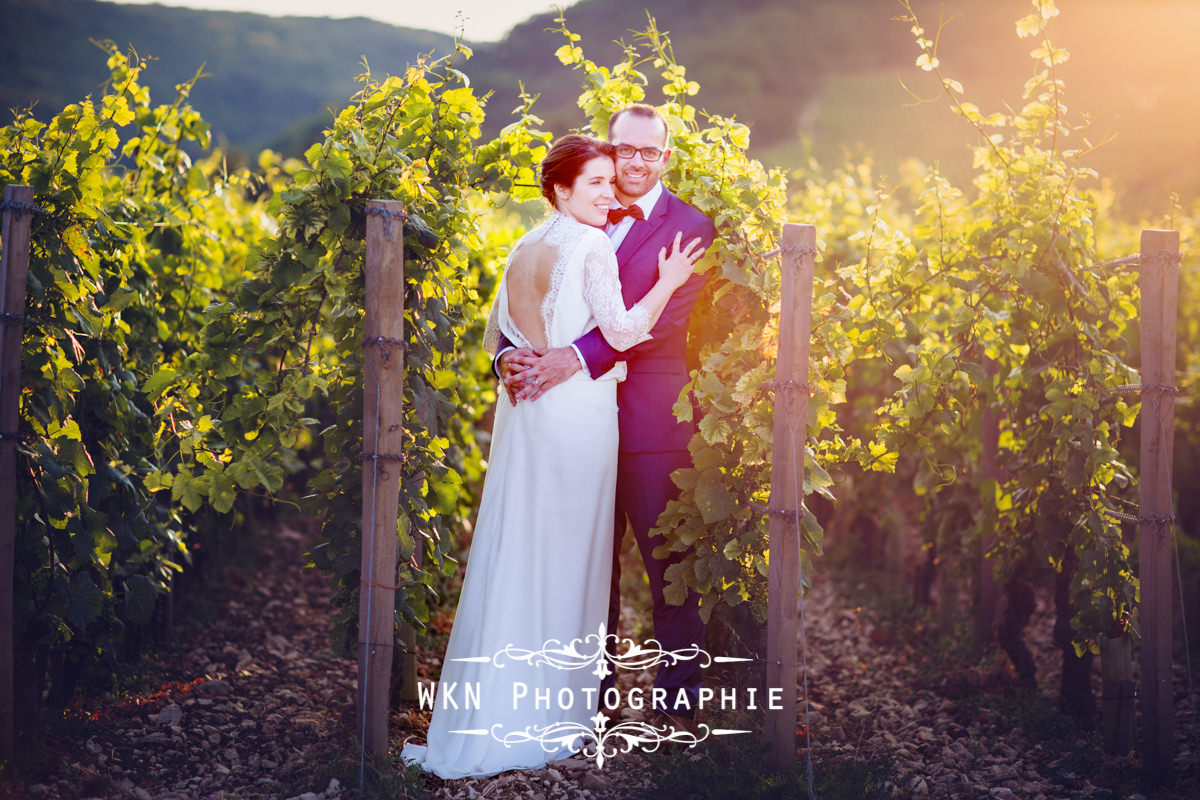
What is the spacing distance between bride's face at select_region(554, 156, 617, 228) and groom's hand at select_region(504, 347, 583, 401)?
1.51 ft

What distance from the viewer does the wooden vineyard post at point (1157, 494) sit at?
3098 millimetres

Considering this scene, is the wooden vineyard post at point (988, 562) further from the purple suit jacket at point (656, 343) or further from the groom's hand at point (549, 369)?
the groom's hand at point (549, 369)

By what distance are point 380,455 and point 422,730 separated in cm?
115

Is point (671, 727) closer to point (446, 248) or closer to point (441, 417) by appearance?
point (441, 417)

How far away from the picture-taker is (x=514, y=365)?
3146 millimetres

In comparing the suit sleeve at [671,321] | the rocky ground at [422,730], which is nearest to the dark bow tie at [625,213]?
the suit sleeve at [671,321]

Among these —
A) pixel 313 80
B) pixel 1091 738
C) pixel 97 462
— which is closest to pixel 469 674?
pixel 97 462

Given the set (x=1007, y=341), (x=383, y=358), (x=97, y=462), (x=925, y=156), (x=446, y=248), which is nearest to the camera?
(x=383, y=358)

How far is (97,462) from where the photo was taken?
11.2ft

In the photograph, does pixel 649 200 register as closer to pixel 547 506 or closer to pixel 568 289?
pixel 568 289

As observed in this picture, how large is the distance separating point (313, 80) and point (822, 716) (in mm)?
28701

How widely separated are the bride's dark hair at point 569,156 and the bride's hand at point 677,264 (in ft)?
1.26

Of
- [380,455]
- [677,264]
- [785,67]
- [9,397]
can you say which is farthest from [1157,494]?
[785,67]

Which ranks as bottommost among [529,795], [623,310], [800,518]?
[529,795]
